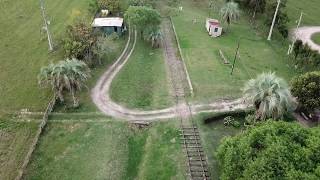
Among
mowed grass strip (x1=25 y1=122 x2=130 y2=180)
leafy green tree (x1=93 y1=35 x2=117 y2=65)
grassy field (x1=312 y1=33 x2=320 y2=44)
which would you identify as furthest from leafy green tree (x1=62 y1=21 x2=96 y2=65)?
grassy field (x1=312 y1=33 x2=320 y2=44)

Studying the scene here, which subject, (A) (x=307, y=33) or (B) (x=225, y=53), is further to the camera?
(A) (x=307, y=33)

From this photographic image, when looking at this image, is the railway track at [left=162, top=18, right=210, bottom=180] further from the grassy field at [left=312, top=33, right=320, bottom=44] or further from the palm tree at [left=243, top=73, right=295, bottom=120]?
the grassy field at [left=312, top=33, right=320, bottom=44]

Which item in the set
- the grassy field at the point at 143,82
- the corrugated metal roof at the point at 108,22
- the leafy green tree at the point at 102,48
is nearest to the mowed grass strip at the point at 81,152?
the grassy field at the point at 143,82

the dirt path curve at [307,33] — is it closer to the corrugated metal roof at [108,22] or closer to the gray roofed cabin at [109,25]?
the gray roofed cabin at [109,25]

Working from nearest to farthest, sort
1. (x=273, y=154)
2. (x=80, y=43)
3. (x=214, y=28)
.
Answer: (x=273, y=154)
(x=80, y=43)
(x=214, y=28)

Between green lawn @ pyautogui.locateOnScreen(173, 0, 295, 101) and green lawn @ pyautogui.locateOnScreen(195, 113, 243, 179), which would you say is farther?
green lawn @ pyautogui.locateOnScreen(173, 0, 295, 101)

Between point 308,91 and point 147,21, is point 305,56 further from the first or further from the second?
point 147,21

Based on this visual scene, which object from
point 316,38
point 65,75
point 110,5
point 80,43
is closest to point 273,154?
→ point 65,75
